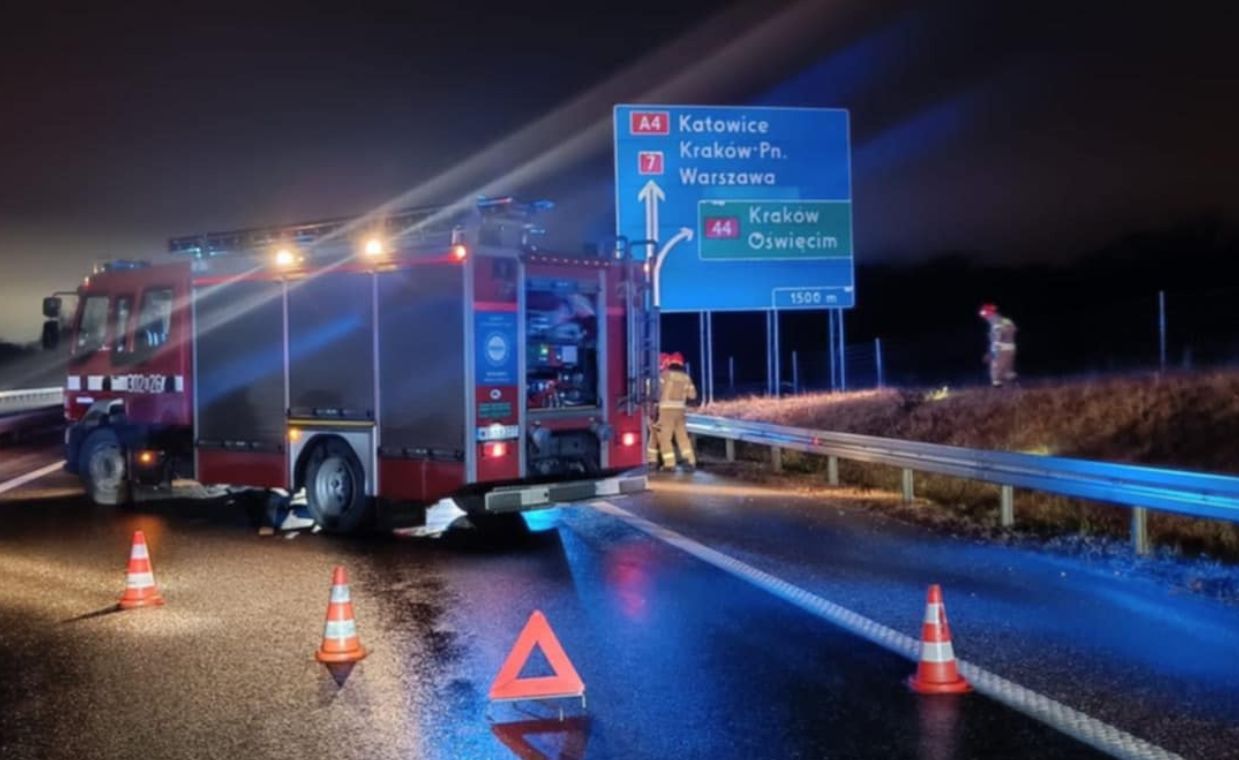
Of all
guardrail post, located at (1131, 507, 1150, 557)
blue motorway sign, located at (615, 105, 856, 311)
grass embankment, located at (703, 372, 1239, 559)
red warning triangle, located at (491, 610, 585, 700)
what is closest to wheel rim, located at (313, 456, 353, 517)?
grass embankment, located at (703, 372, 1239, 559)

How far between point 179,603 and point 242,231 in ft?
18.1

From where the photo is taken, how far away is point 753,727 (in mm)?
5562

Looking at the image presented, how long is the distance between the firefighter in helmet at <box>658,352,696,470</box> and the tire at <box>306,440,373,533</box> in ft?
20.3

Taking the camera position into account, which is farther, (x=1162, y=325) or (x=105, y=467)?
(x=1162, y=325)

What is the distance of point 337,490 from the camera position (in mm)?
11906

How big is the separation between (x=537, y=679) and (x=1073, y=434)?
1028 cm

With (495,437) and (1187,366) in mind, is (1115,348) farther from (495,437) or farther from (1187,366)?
(495,437)

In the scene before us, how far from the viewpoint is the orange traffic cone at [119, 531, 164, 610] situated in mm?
8461

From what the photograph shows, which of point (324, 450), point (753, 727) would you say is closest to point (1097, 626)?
point (753, 727)

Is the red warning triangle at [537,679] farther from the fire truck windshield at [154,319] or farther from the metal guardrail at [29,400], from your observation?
the metal guardrail at [29,400]

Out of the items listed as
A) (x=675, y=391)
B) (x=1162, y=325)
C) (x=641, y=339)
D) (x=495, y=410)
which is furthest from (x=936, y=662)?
(x=1162, y=325)

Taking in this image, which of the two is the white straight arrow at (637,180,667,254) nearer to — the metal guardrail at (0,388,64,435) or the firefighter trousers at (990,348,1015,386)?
the firefighter trousers at (990,348,1015,386)

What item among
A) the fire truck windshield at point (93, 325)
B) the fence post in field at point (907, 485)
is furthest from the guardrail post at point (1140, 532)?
the fire truck windshield at point (93, 325)

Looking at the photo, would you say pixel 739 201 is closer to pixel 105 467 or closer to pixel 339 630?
pixel 105 467
